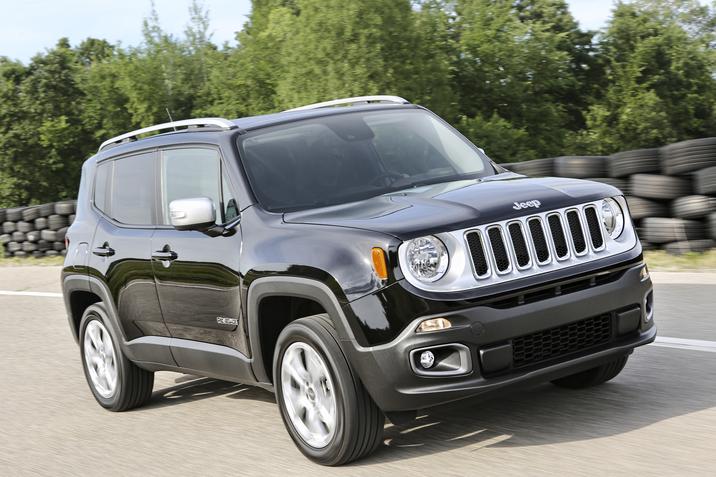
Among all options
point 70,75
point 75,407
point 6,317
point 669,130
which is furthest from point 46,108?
point 75,407

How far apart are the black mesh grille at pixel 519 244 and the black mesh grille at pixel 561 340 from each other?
33 centimetres

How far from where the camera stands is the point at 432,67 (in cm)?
6100

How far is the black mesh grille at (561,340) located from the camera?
4641 mm

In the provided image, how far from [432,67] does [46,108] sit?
25621 millimetres

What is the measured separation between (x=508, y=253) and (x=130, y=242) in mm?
2812

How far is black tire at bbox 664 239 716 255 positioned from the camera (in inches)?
401

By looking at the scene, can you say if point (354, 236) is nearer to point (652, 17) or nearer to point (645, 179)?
point (645, 179)

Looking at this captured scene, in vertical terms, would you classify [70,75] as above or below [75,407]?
above

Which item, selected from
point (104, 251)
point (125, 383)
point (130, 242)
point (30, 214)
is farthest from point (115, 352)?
point (30, 214)

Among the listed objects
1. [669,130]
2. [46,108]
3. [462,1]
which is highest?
[462,1]

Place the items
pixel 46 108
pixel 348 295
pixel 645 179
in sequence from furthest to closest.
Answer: pixel 46 108
pixel 645 179
pixel 348 295

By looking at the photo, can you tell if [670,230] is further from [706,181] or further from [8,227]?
[8,227]

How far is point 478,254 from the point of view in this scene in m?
4.58

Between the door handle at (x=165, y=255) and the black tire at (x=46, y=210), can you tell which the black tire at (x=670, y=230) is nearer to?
the door handle at (x=165, y=255)
